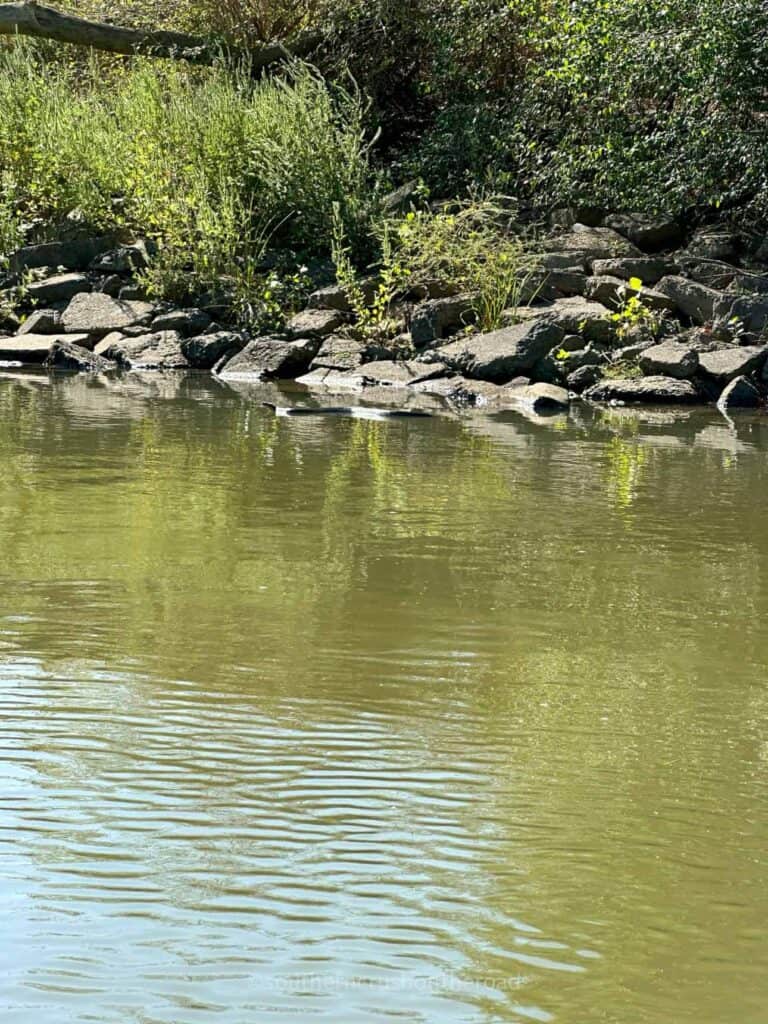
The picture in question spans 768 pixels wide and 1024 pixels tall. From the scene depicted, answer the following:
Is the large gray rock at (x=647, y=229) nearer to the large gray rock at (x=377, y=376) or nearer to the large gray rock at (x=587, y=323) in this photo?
the large gray rock at (x=587, y=323)

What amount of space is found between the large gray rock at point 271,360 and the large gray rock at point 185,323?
3.49 ft

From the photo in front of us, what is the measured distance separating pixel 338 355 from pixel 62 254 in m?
4.43

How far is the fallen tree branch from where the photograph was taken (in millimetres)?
18453

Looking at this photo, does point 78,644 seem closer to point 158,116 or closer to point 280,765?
point 280,765

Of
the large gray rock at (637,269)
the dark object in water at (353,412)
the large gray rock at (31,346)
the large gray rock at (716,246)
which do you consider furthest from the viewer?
the large gray rock at (716,246)

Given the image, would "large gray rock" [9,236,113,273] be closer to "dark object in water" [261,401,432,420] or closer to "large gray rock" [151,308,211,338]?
"large gray rock" [151,308,211,338]

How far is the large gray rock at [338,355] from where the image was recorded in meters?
13.2

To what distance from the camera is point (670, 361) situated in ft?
39.7

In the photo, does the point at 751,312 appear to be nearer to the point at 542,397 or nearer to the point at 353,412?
the point at 542,397

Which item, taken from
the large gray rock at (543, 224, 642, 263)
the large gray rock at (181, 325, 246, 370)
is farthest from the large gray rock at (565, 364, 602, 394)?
the large gray rock at (181, 325, 246, 370)

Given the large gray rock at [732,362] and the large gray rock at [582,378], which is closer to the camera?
the large gray rock at [732,362]

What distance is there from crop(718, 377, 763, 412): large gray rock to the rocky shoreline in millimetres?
11

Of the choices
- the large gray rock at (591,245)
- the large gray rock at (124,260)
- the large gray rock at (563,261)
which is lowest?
the large gray rock at (124,260)

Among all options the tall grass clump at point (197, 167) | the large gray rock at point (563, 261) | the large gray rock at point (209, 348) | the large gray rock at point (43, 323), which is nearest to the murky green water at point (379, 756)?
the large gray rock at point (209, 348)
